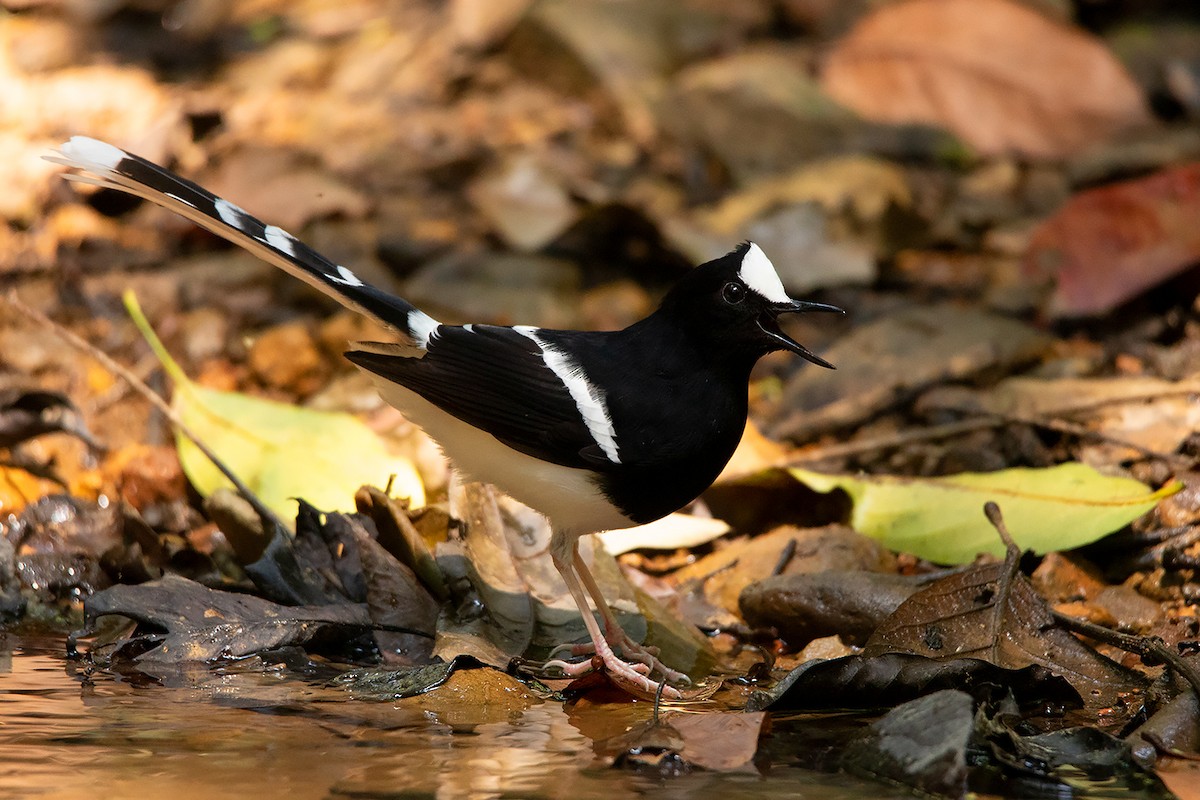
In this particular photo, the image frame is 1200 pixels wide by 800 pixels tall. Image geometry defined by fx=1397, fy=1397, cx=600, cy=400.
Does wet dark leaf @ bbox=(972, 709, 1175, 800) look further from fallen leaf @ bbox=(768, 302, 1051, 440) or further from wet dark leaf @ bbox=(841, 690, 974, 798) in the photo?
fallen leaf @ bbox=(768, 302, 1051, 440)

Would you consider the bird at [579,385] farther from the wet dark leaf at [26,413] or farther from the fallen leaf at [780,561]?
the wet dark leaf at [26,413]

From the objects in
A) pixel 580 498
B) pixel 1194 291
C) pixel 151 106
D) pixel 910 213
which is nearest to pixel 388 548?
pixel 580 498

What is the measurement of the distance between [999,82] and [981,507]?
418 centimetres

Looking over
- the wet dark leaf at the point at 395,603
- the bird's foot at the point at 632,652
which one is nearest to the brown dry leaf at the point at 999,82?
the bird's foot at the point at 632,652

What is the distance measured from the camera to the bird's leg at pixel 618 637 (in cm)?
364

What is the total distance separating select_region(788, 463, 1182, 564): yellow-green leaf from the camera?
13.3ft

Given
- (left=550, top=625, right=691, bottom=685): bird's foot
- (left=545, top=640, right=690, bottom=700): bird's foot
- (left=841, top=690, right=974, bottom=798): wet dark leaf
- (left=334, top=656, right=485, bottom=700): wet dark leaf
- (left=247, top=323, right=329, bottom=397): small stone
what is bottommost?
(left=550, top=625, right=691, bottom=685): bird's foot

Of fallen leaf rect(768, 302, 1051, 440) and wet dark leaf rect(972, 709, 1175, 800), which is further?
fallen leaf rect(768, 302, 1051, 440)

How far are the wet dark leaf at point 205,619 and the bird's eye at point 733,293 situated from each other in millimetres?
1346

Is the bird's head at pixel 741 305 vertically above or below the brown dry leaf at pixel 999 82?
below

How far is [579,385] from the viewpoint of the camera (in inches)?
154

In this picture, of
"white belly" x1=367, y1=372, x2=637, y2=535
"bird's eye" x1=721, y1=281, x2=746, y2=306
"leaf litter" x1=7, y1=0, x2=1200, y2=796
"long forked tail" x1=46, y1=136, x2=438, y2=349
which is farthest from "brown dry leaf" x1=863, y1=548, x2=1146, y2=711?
"long forked tail" x1=46, y1=136, x2=438, y2=349

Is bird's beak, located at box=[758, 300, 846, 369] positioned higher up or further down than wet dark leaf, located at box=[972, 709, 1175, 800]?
higher up

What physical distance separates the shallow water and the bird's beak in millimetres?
1123
